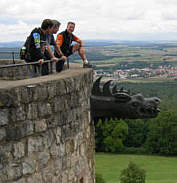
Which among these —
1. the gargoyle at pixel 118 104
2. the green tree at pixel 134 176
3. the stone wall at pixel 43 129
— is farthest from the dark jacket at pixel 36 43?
the green tree at pixel 134 176

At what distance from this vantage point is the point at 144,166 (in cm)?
4184

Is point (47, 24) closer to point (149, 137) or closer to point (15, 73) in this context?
point (15, 73)

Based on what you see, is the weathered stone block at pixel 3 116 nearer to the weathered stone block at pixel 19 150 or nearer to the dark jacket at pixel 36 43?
the weathered stone block at pixel 19 150

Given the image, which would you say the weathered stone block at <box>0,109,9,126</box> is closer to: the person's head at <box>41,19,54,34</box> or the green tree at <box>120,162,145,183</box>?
the person's head at <box>41,19,54,34</box>

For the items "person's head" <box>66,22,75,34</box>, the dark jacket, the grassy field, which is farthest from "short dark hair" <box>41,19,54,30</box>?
the grassy field

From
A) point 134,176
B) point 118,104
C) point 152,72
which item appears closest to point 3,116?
point 118,104

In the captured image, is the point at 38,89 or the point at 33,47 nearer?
the point at 38,89

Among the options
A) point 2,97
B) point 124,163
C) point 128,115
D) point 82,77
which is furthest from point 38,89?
point 124,163

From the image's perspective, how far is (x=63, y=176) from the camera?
5.03 metres

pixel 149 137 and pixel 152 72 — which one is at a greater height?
pixel 152 72

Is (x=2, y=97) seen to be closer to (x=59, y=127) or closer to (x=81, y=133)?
(x=59, y=127)

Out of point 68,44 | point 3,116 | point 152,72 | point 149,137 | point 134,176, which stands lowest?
point 149,137

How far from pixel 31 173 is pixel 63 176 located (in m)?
0.66

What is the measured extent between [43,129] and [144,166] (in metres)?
38.9
